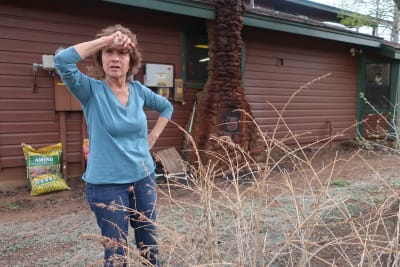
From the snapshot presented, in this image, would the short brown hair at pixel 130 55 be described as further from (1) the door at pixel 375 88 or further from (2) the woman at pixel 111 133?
(1) the door at pixel 375 88

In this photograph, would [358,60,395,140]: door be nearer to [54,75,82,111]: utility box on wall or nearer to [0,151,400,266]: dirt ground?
[0,151,400,266]: dirt ground

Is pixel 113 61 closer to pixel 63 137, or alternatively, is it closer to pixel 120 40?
pixel 120 40

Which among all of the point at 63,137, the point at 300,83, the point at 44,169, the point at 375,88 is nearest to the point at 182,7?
the point at 63,137

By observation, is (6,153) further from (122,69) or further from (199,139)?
(122,69)

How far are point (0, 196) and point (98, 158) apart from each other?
152 inches

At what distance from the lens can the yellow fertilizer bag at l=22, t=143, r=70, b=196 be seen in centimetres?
493

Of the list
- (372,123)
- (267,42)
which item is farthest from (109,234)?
(372,123)

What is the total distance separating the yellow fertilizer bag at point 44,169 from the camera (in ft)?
16.2

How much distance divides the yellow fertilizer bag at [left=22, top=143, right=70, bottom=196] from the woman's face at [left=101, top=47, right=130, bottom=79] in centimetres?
367

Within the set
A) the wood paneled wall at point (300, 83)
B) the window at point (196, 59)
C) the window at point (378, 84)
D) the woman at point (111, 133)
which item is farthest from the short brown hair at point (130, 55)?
the window at point (378, 84)

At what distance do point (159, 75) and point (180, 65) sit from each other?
23.0 inches

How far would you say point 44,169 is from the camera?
5.17 m

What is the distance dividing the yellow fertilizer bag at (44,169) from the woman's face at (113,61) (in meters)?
3.67

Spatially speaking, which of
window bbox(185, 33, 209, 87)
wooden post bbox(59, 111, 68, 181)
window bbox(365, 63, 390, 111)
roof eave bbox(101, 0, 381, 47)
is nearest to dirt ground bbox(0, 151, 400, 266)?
wooden post bbox(59, 111, 68, 181)
